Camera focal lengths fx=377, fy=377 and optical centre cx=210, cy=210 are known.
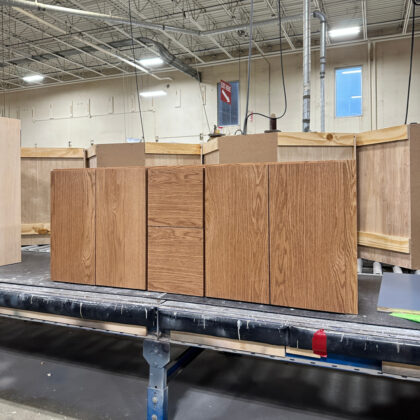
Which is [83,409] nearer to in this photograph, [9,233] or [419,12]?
[9,233]

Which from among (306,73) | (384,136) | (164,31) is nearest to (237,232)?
(384,136)

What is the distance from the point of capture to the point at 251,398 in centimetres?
211

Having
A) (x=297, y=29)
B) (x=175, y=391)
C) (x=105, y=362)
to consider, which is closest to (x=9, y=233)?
(x=105, y=362)

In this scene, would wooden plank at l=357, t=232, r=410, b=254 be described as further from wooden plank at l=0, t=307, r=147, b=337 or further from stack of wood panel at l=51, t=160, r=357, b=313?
wooden plank at l=0, t=307, r=147, b=337

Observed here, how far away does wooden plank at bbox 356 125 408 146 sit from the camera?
7.06 feet

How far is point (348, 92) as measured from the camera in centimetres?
953

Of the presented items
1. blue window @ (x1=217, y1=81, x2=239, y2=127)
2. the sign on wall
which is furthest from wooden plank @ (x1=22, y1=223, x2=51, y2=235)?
blue window @ (x1=217, y1=81, x2=239, y2=127)

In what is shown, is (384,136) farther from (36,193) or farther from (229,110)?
(229,110)

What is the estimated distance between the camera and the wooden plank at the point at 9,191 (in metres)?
2.45

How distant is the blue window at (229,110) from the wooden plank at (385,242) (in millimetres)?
8638

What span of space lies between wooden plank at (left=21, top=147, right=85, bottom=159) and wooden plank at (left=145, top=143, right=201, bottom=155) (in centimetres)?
71

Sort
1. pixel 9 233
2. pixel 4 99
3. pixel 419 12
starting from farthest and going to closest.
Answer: pixel 4 99, pixel 419 12, pixel 9 233

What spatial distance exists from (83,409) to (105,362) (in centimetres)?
56

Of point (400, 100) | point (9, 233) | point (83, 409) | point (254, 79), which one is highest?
point (254, 79)
